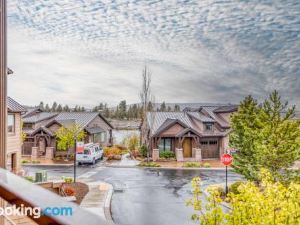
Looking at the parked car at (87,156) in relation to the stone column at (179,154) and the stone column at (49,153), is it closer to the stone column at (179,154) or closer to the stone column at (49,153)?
the stone column at (49,153)

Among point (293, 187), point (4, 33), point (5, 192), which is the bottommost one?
point (293, 187)

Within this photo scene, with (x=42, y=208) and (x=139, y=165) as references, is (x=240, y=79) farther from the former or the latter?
(x=42, y=208)

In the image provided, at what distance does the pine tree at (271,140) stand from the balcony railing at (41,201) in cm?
658

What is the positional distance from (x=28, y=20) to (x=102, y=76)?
21.5 feet

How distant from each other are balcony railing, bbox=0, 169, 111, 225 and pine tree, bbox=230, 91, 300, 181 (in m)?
6.58

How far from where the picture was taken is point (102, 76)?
1095 centimetres

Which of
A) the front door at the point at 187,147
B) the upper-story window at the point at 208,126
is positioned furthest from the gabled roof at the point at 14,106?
the upper-story window at the point at 208,126

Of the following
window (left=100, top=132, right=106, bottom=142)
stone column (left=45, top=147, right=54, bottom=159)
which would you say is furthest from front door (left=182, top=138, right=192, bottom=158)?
stone column (left=45, top=147, right=54, bottom=159)

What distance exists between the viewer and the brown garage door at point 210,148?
607 inches

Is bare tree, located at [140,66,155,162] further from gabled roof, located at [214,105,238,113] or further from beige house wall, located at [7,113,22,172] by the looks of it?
beige house wall, located at [7,113,22,172]

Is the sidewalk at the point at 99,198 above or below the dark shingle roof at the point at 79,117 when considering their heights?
below

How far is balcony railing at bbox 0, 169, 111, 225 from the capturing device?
0.50 meters

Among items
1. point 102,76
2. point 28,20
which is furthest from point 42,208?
point 102,76

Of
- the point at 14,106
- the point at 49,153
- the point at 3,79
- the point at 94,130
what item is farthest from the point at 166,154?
the point at 3,79
